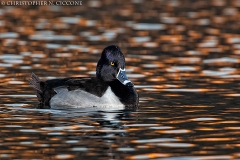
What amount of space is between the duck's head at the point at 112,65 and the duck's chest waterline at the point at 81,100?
0.55 metres

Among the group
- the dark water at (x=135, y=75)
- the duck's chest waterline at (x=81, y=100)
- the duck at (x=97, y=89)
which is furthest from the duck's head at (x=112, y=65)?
the dark water at (x=135, y=75)

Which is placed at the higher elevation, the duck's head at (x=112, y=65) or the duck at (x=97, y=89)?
the duck's head at (x=112, y=65)

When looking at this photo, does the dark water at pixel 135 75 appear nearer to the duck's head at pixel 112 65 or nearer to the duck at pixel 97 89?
the duck at pixel 97 89

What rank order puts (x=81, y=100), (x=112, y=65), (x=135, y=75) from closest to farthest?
(x=81, y=100), (x=112, y=65), (x=135, y=75)

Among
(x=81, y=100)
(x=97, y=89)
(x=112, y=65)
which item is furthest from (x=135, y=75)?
(x=81, y=100)

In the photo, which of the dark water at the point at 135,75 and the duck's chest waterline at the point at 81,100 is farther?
the duck's chest waterline at the point at 81,100

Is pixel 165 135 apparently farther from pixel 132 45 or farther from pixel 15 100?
pixel 132 45

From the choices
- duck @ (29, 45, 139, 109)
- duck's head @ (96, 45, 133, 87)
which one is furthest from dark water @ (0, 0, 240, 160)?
duck's head @ (96, 45, 133, 87)

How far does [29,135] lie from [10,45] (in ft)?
33.0

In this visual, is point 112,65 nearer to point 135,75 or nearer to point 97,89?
point 97,89

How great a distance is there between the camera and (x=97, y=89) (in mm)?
14328

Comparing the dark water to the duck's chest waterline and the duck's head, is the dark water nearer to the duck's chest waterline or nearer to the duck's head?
the duck's chest waterline

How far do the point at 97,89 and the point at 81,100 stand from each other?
341 mm

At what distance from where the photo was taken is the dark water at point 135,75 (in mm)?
10914
